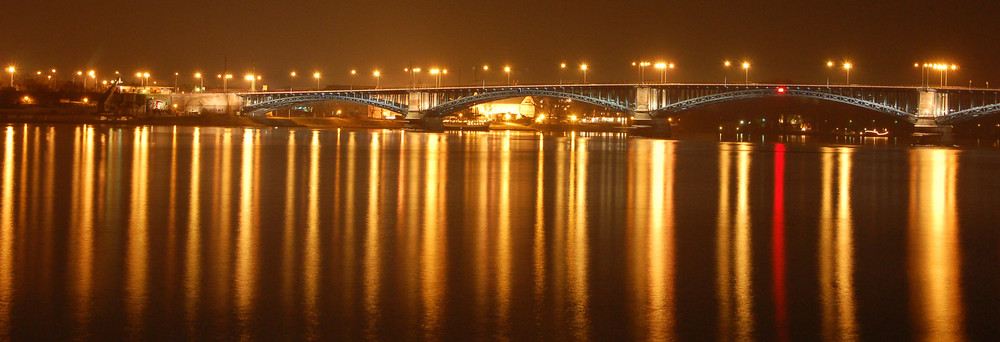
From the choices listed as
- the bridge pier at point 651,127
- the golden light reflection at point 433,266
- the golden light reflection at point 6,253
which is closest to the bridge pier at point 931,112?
the bridge pier at point 651,127

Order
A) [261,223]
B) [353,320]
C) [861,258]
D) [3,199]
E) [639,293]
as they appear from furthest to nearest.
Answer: [3,199] < [261,223] < [861,258] < [639,293] < [353,320]

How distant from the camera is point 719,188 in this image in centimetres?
2355

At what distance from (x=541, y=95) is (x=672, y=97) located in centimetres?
1453

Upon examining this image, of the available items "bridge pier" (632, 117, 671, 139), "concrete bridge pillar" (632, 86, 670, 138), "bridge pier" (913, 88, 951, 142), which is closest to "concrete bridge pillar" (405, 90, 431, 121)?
"concrete bridge pillar" (632, 86, 670, 138)

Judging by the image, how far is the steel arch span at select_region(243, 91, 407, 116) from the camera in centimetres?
11694

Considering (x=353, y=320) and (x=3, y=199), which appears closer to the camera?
(x=353, y=320)

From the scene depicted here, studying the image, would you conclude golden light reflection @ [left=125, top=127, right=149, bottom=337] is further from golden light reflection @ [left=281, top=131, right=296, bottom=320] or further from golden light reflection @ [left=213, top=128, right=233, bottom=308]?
golden light reflection @ [left=281, top=131, right=296, bottom=320]

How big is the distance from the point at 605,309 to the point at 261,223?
283 inches

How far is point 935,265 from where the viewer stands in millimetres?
11797

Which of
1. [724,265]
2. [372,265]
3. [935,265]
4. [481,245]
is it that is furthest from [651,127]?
[372,265]

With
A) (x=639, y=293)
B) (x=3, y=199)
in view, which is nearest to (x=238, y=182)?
(x=3, y=199)

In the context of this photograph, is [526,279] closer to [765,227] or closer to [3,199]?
[765,227]

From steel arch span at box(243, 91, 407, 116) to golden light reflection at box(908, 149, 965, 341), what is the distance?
317 ft

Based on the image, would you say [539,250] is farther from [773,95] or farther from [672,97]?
[672,97]
